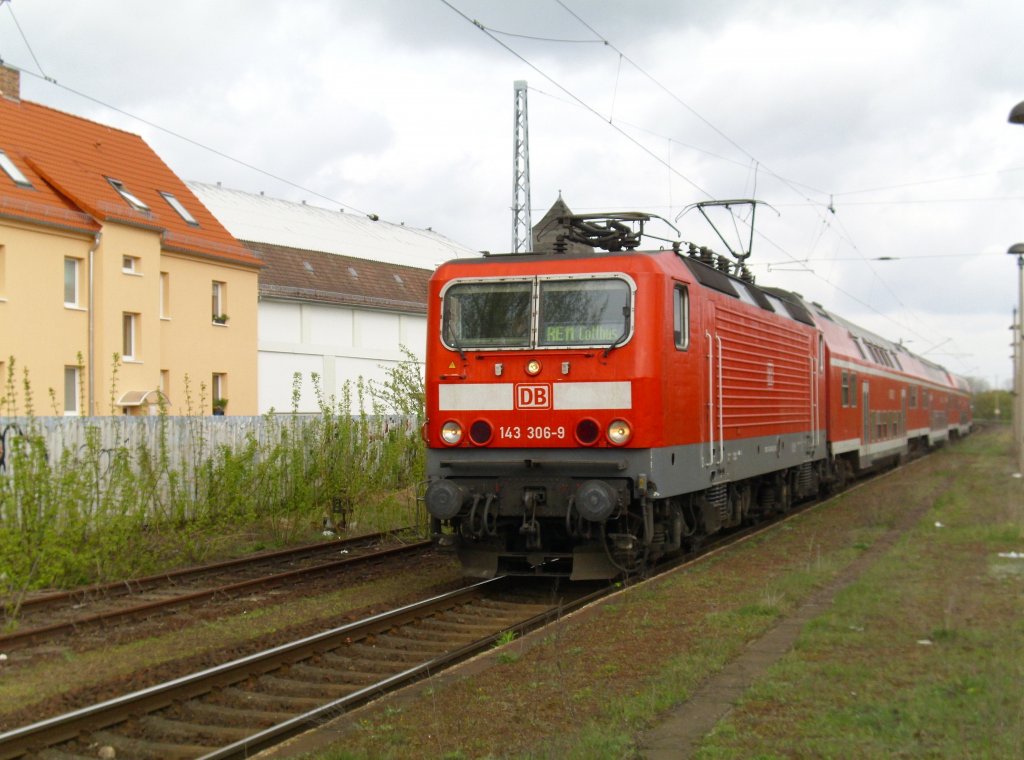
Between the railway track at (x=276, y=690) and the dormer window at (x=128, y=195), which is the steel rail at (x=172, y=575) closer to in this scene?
the railway track at (x=276, y=690)

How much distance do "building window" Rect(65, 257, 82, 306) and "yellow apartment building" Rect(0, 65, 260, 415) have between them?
31 mm

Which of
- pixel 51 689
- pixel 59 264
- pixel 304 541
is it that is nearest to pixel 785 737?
pixel 51 689

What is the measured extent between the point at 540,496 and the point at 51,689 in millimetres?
4613

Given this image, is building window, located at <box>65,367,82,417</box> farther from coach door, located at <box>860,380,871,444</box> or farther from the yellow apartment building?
coach door, located at <box>860,380,871,444</box>

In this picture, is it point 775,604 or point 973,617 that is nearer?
point 973,617

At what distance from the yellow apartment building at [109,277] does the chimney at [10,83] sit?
0.04 m

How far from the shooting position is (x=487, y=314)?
1091 centimetres

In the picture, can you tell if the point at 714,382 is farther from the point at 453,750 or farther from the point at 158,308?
the point at 158,308

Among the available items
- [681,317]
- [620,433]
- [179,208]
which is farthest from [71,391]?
[620,433]

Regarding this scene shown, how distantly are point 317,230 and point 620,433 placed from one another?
3985 cm

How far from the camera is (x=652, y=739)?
568 cm

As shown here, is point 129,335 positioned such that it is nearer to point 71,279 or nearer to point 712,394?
point 71,279

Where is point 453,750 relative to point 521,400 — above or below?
below

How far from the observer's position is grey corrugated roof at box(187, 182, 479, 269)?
4412 centimetres
